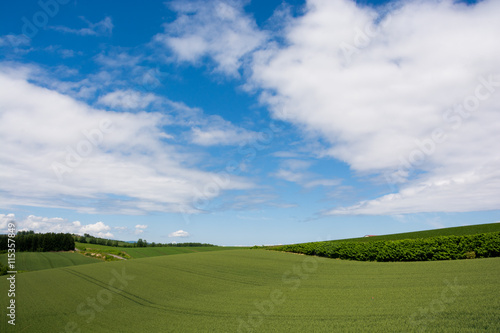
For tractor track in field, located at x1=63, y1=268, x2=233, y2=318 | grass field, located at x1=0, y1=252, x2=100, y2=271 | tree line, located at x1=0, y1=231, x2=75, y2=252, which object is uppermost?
tractor track in field, located at x1=63, y1=268, x2=233, y2=318

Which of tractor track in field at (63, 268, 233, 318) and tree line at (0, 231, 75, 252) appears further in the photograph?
tree line at (0, 231, 75, 252)

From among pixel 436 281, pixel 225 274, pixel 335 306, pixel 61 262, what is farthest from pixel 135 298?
pixel 61 262

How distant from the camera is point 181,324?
10898 mm

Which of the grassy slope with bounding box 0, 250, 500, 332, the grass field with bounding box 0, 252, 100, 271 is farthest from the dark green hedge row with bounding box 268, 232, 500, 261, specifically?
the grass field with bounding box 0, 252, 100, 271

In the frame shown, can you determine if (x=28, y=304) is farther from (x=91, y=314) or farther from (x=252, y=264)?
(x=252, y=264)

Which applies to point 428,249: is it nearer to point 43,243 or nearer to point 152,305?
point 152,305

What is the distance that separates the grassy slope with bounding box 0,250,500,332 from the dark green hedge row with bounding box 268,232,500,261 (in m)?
5.44

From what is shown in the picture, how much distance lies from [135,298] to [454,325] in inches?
564

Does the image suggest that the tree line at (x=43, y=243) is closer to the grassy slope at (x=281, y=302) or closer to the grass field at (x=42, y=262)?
the grass field at (x=42, y=262)

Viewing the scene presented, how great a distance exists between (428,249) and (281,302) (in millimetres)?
16735

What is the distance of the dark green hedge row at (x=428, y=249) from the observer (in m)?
21.8

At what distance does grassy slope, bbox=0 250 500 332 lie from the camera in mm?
8945

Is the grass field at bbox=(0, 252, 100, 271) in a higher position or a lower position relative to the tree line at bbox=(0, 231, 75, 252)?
lower

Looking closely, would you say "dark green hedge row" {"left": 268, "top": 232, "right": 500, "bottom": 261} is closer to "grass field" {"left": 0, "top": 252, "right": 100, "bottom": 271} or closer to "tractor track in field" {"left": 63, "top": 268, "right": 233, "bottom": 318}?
"tractor track in field" {"left": 63, "top": 268, "right": 233, "bottom": 318}
